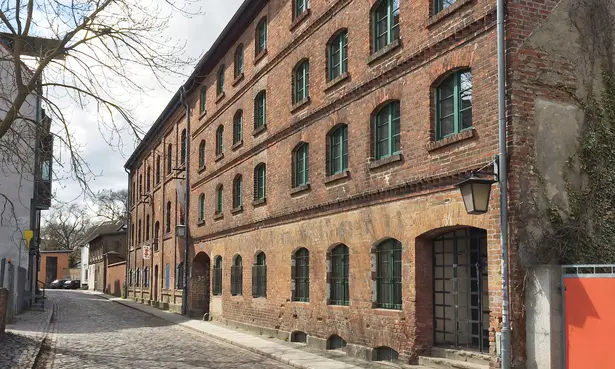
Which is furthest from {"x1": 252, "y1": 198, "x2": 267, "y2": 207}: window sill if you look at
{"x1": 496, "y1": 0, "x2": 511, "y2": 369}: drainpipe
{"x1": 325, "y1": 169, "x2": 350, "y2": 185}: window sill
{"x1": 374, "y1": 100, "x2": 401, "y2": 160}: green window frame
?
{"x1": 496, "y1": 0, "x2": 511, "y2": 369}: drainpipe

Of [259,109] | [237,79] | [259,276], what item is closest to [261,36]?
[237,79]

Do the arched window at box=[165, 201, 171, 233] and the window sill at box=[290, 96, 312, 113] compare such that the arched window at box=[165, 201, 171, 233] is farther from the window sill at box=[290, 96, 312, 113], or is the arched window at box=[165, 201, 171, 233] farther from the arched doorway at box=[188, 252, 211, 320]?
the window sill at box=[290, 96, 312, 113]

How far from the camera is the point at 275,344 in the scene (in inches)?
674

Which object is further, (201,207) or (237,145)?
(201,207)

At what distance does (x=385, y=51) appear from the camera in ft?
45.3

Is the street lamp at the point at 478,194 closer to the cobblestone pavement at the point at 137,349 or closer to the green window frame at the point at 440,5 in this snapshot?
the green window frame at the point at 440,5

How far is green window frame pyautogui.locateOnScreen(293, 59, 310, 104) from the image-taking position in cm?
1809

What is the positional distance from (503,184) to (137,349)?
408 inches

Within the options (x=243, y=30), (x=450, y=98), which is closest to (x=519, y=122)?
(x=450, y=98)

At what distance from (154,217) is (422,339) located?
27.5m

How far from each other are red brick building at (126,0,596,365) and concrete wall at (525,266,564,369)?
243 millimetres

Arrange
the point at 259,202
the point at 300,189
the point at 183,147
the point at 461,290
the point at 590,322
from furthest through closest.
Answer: the point at 183,147
the point at 259,202
the point at 300,189
the point at 461,290
the point at 590,322

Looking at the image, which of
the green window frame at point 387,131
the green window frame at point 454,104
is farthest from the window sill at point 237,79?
the green window frame at point 454,104

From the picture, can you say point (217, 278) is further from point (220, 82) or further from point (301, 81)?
point (301, 81)
